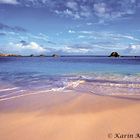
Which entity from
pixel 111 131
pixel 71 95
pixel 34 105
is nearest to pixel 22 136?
pixel 111 131

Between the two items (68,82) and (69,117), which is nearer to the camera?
(69,117)

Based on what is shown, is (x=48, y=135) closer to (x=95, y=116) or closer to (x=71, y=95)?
(x=95, y=116)

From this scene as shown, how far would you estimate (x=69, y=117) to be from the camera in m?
5.42

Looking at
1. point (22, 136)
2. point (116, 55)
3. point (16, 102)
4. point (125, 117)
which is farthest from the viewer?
point (116, 55)

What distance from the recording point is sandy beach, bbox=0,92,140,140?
4.43 metres

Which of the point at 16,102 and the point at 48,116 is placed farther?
the point at 16,102

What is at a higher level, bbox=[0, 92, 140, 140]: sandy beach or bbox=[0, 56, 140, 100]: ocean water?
bbox=[0, 92, 140, 140]: sandy beach

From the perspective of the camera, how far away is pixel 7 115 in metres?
5.66

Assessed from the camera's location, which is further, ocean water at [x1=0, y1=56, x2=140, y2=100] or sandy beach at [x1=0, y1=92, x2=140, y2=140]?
ocean water at [x1=0, y1=56, x2=140, y2=100]

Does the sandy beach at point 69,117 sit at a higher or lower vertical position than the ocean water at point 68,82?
higher

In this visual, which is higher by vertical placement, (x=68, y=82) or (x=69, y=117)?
(x=69, y=117)

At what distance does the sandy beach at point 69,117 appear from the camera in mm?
4426

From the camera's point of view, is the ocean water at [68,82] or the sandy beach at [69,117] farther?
the ocean water at [68,82]

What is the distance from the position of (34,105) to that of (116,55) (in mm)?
143282
